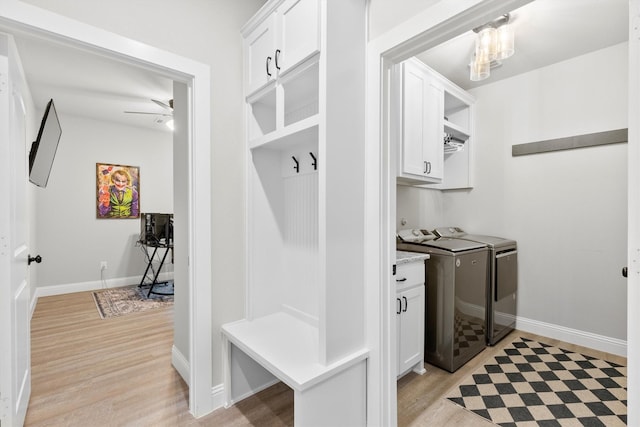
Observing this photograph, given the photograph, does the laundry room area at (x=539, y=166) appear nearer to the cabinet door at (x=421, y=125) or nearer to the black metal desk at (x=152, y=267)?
the cabinet door at (x=421, y=125)

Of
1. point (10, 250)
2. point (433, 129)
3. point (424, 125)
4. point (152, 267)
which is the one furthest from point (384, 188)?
point (152, 267)

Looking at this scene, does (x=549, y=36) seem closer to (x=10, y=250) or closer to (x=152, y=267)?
(x=10, y=250)

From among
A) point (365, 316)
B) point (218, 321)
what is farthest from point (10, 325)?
point (365, 316)

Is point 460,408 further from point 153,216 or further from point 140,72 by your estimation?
point 153,216

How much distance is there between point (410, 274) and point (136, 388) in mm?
2009

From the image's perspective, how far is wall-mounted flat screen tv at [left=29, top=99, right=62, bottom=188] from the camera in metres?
1.99

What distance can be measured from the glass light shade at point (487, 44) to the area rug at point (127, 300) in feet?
13.8

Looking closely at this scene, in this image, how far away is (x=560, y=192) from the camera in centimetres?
281

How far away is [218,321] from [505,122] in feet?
10.6

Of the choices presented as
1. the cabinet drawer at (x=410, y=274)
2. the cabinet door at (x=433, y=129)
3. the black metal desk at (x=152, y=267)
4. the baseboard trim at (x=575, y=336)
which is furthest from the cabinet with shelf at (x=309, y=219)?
the black metal desk at (x=152, y=267)

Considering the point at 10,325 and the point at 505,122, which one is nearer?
the point at 10,325

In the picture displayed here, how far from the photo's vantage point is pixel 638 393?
875 millimetres

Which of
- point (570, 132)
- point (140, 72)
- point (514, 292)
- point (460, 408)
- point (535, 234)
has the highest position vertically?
point (140, 72)

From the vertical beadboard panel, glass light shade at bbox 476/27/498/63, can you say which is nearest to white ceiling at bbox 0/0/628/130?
glass light shade at bbox 476/27/498/63
